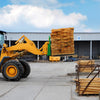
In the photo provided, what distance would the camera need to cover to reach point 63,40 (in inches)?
377

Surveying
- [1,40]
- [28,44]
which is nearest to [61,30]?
[28,44]

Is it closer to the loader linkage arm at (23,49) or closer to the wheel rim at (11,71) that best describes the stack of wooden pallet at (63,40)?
the loader linkage arm at (23,49)

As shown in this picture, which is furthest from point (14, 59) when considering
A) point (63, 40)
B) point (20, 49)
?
point (63, 40)

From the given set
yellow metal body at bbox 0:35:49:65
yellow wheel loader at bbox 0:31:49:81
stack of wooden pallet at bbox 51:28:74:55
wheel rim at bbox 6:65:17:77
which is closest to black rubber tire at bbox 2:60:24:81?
yellow wheel loader at bbox 0:31:49:81

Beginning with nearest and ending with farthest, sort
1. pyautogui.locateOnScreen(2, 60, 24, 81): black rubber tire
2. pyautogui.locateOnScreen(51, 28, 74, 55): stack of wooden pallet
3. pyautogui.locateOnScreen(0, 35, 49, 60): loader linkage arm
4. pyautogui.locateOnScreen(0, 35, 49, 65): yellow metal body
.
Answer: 1. pyautogui.locateOnScreen(51, 28, 74, 55): stack of wooden pallet
2. pyautogui.locateOnScreen(2, 60, 24, 81): black rubber tire
3. pyautogui.locateOnScreen(0, 35, 49, 60): loader linkage arm
4. pyautogui.locateOnScreen(0, 35, 49, 65): yellow metal body

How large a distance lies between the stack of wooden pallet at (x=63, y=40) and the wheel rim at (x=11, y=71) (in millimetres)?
2739

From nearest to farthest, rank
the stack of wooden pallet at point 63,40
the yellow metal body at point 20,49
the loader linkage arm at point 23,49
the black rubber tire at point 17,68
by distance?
the stack of wooden pallet at point 63,40 < the black rubber tire at point 17,68 < the loader linkage arm at point 23,49 < the yellow metal body at point 20,49

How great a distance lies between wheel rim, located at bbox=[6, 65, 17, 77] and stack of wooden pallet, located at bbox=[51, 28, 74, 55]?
274cm

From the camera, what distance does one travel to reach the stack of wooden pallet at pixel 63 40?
9.57 m

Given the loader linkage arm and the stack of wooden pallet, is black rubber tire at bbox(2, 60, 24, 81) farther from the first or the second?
the stack of wooden pallet

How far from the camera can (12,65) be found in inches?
409

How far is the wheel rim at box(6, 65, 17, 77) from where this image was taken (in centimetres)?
1040

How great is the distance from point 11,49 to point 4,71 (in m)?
1.47

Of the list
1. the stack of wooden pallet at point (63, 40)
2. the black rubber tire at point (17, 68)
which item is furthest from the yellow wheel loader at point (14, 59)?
the stack of wooden pallet at point (63, 40)
